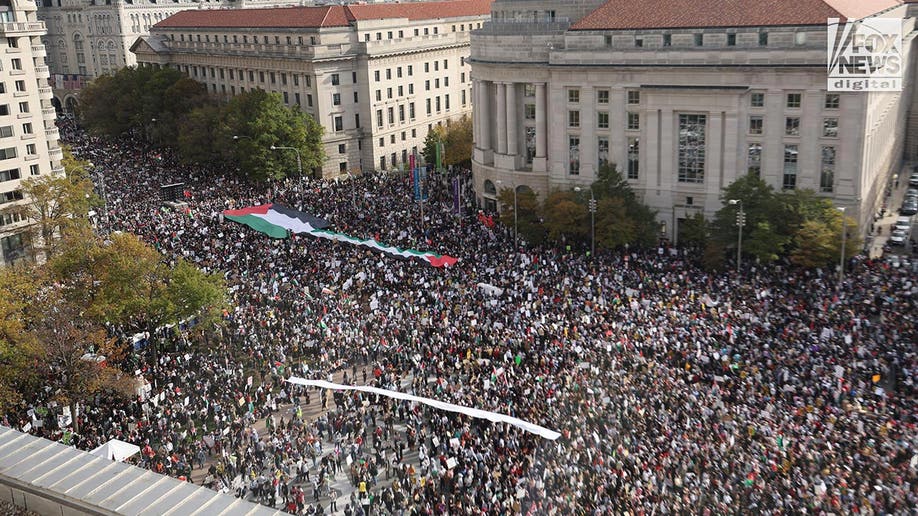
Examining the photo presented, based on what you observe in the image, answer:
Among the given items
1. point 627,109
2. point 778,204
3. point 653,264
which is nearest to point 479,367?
point 653,264

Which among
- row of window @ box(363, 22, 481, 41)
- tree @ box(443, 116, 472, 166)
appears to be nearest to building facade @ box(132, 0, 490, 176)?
row of window @ box(363, 22, 481, 41)

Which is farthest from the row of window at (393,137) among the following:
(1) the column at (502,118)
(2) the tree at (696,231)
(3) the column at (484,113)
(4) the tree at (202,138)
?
(2) the tree at (696,231)

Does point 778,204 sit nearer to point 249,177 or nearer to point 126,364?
point 126,364

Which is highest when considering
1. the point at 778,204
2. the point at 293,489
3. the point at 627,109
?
the point at 627,109

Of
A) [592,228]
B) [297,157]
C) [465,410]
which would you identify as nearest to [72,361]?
[465,410]

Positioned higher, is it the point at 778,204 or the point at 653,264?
the point at 778,204

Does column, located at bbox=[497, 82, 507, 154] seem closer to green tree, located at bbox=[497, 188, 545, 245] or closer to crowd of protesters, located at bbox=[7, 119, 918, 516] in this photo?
green tree, located at bbox=[497, 188, 545, 245]
